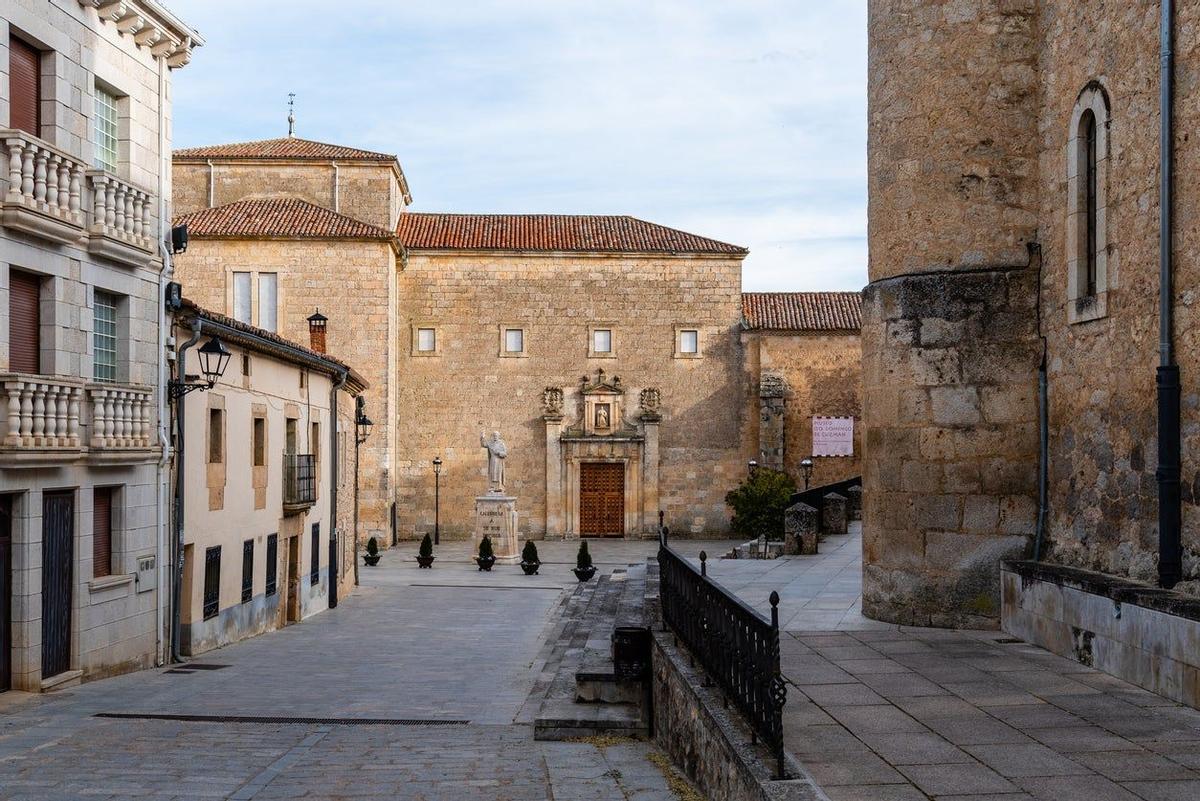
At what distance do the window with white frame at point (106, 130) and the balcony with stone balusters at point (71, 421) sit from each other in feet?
8.89

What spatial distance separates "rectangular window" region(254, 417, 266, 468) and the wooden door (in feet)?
25.3

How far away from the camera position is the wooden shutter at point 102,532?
13.7m

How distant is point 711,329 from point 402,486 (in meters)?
11.8

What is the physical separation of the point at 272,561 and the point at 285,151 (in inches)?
985

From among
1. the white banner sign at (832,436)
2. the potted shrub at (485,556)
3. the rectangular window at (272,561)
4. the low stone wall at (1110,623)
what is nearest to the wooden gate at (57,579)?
the rectangular window at (272,561)

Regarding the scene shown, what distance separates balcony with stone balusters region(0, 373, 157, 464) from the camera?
11.7m

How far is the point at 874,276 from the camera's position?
11.2 metres

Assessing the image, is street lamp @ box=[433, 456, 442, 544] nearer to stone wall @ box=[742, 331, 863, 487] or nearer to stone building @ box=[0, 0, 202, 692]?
stone wall @ box=[742, 331, 863, 487]

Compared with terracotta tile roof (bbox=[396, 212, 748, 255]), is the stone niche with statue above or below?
below

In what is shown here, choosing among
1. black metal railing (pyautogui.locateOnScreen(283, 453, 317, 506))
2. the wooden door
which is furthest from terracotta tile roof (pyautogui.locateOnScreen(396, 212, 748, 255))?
the wooden door

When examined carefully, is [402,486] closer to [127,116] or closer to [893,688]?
[127,116]

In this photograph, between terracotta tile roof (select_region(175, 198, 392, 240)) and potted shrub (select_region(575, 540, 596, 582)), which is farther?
terracotta tile roof (select_region(175, 198, 392, 240))

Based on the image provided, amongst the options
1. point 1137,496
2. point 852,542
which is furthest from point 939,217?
point 852,542

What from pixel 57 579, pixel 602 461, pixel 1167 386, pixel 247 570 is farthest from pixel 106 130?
pixel 602 461
